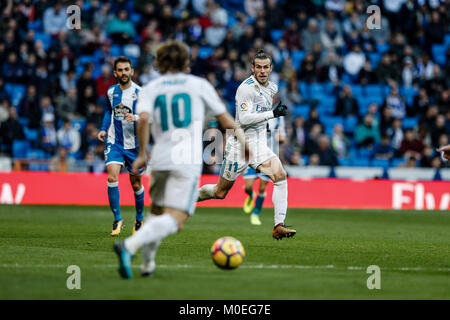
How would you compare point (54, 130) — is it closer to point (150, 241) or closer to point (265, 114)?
point (265, 114)

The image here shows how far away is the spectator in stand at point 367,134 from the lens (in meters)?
23.4

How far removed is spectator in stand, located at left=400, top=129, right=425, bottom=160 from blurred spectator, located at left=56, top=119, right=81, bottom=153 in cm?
902

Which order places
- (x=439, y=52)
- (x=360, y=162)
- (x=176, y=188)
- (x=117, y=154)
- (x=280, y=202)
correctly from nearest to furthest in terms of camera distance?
1. (x=176, y=188)
2. (x=280, y=202)
3. (x=117, y=154)
4. (x=360, y=162)
5. (x=439, y=52)

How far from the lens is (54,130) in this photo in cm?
2139

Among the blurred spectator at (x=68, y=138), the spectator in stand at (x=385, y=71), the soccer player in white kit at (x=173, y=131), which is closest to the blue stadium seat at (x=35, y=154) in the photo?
the blurred spectator at (x=68, y=138)

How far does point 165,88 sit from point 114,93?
198 inches

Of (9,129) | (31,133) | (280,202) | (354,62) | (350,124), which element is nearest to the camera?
(280,202)

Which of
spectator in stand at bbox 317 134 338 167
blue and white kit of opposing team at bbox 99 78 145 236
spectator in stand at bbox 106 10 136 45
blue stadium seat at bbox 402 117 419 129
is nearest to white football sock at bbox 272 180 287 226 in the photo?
blue and white kit of opposing team at bbox 99 78 145 236

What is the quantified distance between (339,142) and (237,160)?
1197cm

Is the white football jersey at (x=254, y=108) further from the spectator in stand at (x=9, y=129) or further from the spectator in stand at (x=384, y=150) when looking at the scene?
the spectator in stand at (x=384, y=150)

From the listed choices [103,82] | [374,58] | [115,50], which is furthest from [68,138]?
[374,58]

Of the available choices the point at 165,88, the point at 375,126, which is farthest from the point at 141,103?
the point at 375,126

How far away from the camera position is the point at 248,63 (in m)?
23.7

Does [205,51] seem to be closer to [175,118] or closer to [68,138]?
[68,138]
